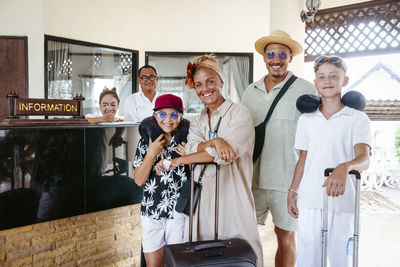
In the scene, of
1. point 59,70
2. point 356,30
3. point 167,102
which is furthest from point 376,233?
point 59,70

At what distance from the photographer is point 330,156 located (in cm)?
177

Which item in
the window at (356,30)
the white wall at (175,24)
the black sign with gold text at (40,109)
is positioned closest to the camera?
the black sign with gold text at (40,109)

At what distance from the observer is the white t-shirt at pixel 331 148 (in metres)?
1.73

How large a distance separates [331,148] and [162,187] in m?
0.95

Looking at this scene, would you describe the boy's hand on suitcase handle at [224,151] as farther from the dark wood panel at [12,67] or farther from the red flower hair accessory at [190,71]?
the dark wood panel at [12,67]

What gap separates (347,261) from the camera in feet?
5.69

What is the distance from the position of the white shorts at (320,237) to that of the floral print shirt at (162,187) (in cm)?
71

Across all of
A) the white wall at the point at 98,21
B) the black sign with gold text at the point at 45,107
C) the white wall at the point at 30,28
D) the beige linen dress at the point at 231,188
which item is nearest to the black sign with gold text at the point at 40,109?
the black sign with gold text at the point at 45,107

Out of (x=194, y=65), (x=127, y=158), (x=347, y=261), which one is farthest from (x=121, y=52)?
(x=347, y=261)

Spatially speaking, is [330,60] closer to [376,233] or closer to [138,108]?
[138,108]

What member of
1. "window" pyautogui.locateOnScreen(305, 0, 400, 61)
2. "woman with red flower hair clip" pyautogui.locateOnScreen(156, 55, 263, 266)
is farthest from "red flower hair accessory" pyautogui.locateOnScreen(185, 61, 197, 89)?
"window" pyautogui.locateOnScreen(305, 0, 400, 61)

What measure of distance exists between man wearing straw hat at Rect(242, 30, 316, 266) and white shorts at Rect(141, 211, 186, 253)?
0.64 meters

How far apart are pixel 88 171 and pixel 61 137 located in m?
0.31

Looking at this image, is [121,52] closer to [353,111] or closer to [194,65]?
[194,65]
